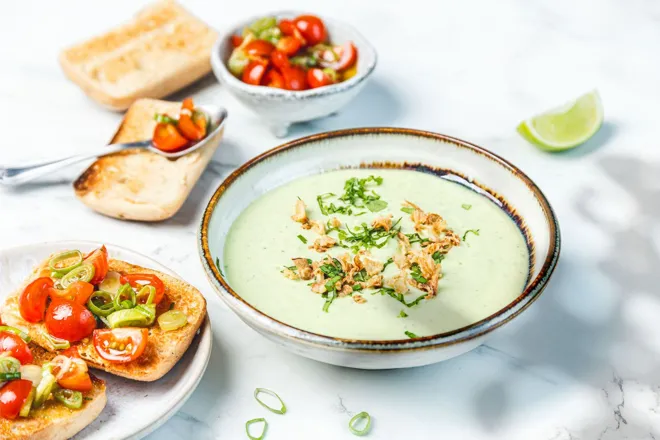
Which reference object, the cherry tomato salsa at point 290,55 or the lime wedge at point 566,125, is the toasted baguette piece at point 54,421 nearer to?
the cherry tomato salsa at point 290,55

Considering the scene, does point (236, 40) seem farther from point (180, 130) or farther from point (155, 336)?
point (155, 336)

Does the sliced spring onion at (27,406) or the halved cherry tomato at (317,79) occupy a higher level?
the sliced spring onion at (27,406)

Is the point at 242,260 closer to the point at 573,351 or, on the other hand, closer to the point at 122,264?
the point at 122,264

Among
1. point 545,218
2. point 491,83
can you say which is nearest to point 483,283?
point 545,218

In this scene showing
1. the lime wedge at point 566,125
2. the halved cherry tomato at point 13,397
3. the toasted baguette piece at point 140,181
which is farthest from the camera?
the lime wedge at point 566,125

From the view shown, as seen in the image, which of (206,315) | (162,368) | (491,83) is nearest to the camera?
(162,368)

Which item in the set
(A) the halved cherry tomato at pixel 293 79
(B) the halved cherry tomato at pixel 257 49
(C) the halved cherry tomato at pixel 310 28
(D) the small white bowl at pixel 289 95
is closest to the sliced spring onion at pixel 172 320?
(D) the small white bowl at pixel 289 95

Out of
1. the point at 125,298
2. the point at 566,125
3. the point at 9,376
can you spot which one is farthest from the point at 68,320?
the point at 566,125
